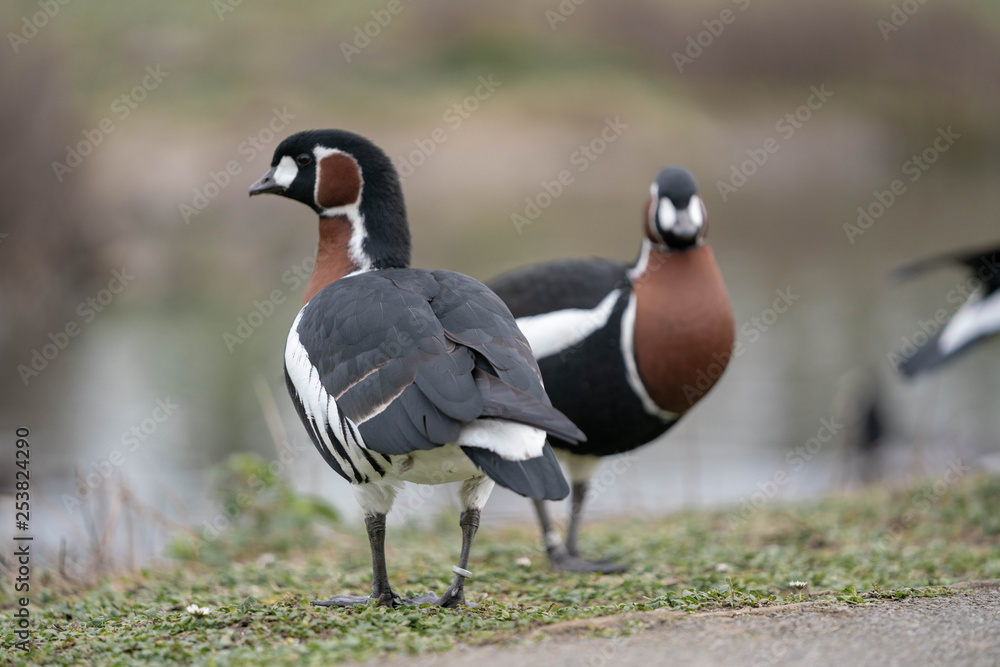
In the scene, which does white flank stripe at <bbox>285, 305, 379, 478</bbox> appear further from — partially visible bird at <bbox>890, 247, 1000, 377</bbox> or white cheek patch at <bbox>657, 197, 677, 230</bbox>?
partially visible bird at <bbox>890, 247, 1000, 377</bbox>

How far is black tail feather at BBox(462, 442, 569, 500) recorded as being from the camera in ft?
11.9

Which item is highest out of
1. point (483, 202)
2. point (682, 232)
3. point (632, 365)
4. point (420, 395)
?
point (483, 202)

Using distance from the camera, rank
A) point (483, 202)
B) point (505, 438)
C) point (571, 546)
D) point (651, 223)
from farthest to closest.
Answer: point (483, 202) → point (571, 546) → point (651, 223) → point (505, 438)

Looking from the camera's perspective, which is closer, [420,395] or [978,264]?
[420,395]

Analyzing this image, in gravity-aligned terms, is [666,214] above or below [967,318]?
above

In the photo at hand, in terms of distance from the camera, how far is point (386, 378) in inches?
159

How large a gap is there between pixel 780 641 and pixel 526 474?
1.05 metres

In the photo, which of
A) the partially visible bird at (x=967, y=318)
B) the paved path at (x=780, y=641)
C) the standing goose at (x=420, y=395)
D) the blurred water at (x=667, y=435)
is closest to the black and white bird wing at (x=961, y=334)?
the partially visible bird at (x=967, y=318)

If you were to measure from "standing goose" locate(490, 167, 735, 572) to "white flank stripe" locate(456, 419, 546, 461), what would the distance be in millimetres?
1981

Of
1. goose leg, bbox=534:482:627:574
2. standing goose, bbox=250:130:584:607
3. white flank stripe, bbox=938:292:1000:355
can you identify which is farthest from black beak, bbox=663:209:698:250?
white flank stripe, bbox=938:292:1000:355

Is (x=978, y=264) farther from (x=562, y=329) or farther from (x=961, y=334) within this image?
(x=562, y=329)

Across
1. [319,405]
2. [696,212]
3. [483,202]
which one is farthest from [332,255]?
[483,202]

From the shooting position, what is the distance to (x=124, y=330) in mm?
15977

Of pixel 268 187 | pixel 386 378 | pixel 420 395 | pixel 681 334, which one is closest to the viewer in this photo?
pixel 420 395
